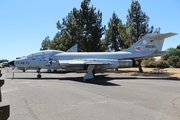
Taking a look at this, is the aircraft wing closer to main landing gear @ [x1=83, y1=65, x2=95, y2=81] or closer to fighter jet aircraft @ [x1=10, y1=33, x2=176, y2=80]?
fighter jet aircraft @ [x1=10, y1=33, x2=176, y2=80]

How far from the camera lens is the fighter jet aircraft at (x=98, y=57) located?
685 inches

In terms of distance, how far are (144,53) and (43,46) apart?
68292mm

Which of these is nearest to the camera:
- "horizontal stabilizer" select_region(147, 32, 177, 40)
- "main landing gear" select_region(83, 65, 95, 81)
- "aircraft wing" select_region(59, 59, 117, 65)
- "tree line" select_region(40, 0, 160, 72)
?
"main landing gear" select_region(83, 65, 95, 81)

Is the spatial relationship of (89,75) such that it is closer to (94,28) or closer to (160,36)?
(160,36)


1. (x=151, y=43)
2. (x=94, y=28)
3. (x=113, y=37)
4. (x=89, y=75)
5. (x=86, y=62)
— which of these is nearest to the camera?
(x=89, y=75)

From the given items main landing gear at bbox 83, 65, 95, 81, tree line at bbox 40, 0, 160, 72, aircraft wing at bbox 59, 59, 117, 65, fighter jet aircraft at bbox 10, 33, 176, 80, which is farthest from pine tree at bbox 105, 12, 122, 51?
main landing gear at bbox 83, 65, 95, 81

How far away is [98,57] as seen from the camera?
18.3m

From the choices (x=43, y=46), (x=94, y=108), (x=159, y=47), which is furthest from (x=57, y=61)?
(x=43, y=46)

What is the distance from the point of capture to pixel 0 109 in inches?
77.1

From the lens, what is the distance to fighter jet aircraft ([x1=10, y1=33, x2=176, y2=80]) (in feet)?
57.1

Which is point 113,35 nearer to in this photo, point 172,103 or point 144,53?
point 144,53

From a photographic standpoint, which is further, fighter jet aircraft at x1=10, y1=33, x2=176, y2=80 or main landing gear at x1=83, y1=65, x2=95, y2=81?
fighter jet aircraft at x1=10, y1=33, x2=176, y2=80

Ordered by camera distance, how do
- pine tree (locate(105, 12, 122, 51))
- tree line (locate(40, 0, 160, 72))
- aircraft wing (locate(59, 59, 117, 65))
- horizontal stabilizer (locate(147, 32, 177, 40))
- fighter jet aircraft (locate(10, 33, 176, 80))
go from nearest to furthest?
1. aircraft wing (locate(59, 59, 117, 65))
2. horizontal stabilizer (locate(147, 32, 177, 40))
3. fighter jet aircraft (locate(10, 33, 176, 80))
4. tree line (locate(40, 0, 160, 72))
5. pine tree (locate(105, 12, 122, 51))

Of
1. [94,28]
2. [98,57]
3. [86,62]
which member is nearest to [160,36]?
[98,57]
